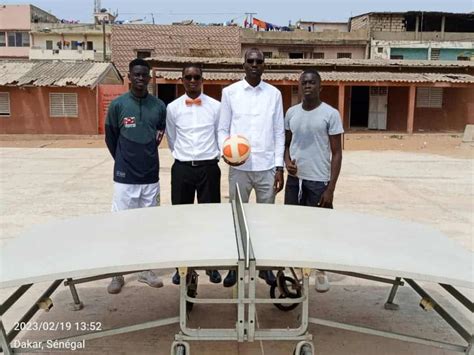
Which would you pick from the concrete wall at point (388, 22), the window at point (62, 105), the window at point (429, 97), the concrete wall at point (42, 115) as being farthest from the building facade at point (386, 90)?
the concrete wall at point (388, 22)

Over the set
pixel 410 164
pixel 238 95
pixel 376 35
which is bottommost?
pixel 410 164

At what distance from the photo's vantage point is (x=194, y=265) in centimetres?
258

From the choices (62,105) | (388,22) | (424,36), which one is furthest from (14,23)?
(424,36)

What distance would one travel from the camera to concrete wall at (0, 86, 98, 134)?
23.2m

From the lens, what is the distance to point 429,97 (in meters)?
25.5

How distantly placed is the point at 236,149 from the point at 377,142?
18.4 m

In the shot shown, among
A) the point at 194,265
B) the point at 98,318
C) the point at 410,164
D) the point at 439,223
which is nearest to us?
the point at 194,265

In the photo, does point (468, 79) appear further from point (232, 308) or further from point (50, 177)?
point (232, 308)

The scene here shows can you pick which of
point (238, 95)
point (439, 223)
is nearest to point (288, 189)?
point (238, 95)

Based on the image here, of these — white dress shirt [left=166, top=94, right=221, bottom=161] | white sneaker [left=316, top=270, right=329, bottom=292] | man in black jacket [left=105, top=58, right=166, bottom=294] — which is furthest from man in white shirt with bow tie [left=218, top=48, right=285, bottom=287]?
man in black jacket [left=105, top=58, right=166, bottom=294]

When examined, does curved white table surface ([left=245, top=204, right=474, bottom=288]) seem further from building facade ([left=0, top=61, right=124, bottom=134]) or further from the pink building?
the pink building

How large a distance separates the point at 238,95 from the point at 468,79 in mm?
22220

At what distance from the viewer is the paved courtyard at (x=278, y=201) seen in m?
3.71

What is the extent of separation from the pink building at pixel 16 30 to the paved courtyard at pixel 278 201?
96.7 ft
